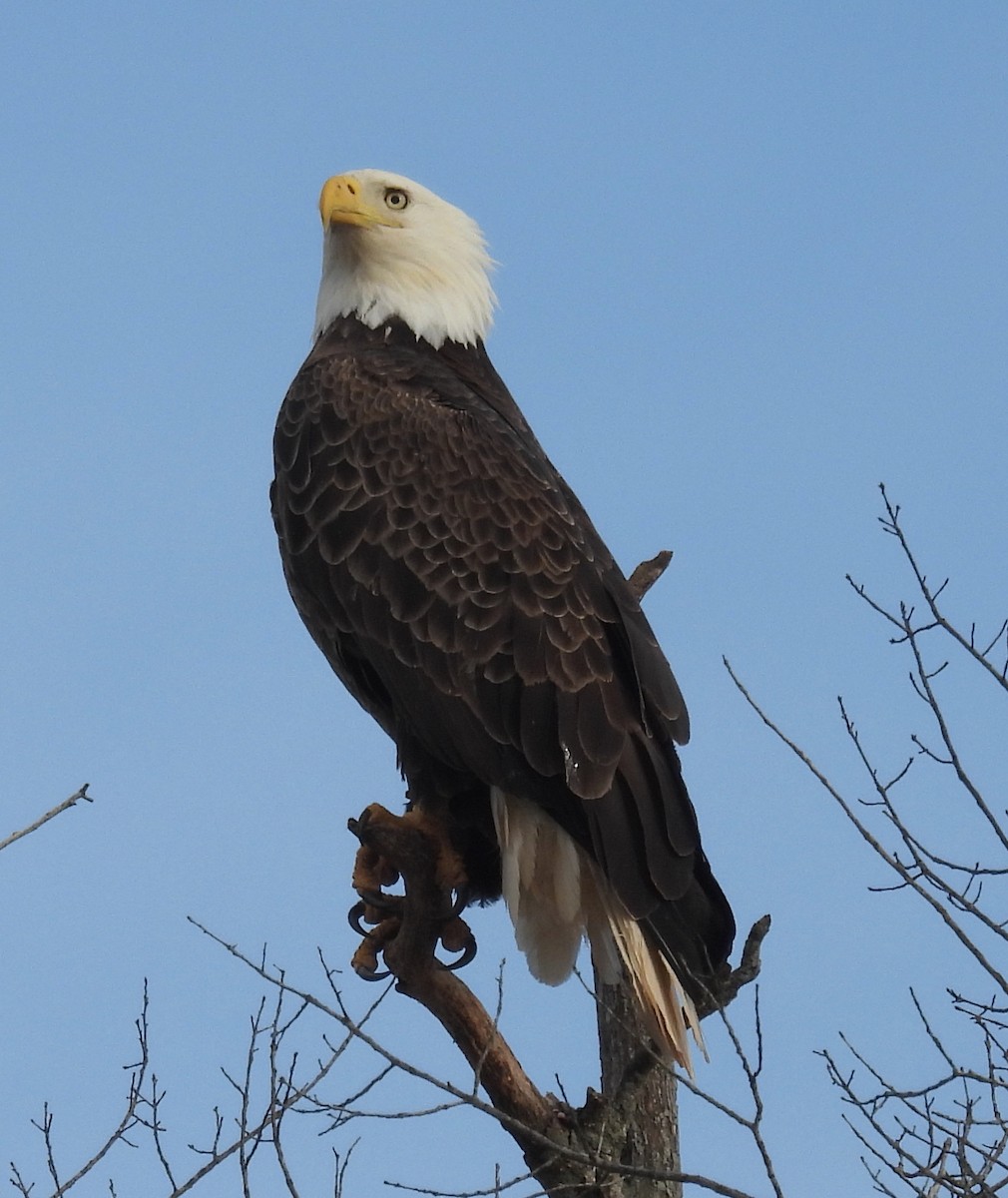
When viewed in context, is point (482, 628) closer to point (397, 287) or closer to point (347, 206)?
point (397, 287)

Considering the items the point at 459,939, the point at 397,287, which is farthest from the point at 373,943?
the point at 397,287

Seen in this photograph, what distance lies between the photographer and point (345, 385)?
5.91 metres

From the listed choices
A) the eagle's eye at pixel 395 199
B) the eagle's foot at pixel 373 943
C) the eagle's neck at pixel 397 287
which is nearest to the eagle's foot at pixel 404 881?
the eagle's foot at pixel 373 943

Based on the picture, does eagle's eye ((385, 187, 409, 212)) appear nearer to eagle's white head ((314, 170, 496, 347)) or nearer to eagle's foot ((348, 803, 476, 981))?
eagle's white head ((314, 170, 496, 347))

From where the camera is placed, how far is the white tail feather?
16.9 ft

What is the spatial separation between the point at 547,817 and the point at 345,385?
1581 mm

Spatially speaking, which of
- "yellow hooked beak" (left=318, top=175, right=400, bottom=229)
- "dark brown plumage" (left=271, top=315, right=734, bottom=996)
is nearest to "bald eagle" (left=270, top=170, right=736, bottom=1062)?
"dark brown plumage" (left=271, top=315, right=734, bottom=996)

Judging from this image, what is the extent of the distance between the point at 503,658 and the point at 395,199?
2054 millimetres

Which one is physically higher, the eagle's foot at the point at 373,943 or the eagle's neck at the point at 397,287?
the eagle's neck at the point at 397,287

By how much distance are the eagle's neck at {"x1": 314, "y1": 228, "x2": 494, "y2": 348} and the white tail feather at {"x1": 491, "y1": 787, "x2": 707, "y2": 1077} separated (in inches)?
75.5

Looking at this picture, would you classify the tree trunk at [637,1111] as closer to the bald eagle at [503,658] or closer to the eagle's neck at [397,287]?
the bald eagle at [503,658]

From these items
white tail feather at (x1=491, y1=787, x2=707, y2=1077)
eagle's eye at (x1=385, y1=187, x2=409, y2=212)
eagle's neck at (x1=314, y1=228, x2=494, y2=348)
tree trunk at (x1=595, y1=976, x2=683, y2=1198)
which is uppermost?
eagle's eye at (x1=385, y1=187, x2=409, y2=212)

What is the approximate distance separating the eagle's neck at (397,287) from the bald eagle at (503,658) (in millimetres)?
230

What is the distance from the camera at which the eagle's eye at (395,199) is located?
661 centimetres
